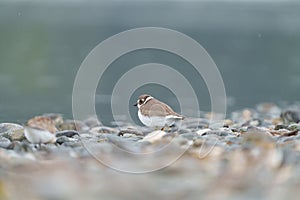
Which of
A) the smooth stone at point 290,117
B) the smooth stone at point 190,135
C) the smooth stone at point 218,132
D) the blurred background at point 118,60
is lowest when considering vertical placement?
the smooth stone at point 190,135

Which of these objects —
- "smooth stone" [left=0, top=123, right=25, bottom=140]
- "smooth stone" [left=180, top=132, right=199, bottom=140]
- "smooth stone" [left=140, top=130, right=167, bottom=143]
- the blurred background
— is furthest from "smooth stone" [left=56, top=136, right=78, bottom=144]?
the blurred background

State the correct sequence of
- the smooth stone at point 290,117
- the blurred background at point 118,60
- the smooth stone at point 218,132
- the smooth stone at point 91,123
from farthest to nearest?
the blurred background at point 118,60 < the smooth stone at point 290,117 < the smooth stone at point 91,123 < the smooth stone at point 218,132

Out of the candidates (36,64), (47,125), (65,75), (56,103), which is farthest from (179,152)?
(36,64)

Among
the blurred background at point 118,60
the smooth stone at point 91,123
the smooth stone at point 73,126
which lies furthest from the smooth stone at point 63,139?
the blurred background at point 118,60

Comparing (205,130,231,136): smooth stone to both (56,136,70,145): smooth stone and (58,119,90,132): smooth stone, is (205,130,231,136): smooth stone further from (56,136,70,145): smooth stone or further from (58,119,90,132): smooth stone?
(58,119,90,132): smooth stone

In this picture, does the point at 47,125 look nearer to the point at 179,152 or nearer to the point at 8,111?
the point at 179,152

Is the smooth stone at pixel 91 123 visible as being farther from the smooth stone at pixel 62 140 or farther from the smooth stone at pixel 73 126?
the smooth stone at pixel 62 140

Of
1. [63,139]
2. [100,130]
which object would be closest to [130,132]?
[100,130]
